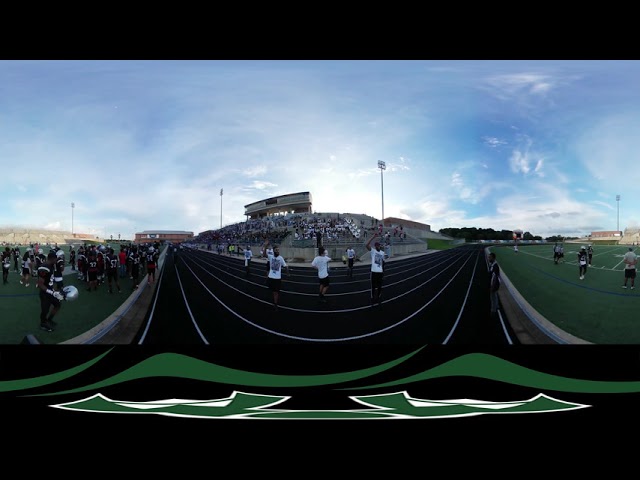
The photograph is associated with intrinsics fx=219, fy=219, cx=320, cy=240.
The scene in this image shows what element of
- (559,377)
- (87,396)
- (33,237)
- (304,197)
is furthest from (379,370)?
(33,237)

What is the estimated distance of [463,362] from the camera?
270 centimetres

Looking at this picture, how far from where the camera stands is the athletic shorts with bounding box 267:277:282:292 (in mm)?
3087

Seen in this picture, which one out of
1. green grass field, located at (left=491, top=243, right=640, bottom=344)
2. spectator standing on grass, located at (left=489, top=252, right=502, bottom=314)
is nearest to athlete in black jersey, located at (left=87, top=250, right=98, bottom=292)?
spectator standing on grass, located at (left=489, top=252, right=502, bottom=314)

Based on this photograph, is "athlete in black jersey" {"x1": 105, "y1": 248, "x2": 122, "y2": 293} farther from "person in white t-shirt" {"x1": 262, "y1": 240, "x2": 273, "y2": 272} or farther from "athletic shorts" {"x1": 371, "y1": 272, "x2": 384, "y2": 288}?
"athletic shorts" {"x1": 371, "y1": 272, "x2": 384, "y2": 288}

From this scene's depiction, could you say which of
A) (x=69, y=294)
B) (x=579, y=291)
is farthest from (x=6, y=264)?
(x=579, y=291)

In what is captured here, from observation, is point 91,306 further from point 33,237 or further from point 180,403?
point 180,403

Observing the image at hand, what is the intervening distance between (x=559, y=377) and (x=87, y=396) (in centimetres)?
555

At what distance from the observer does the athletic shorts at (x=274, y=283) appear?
309 centimetres

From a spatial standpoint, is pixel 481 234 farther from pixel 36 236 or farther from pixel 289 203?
pixel 36 236

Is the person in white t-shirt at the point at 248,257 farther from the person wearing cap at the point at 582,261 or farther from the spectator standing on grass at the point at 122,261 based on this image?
the person wearing cap at the point at 582,261

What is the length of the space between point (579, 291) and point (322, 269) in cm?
424

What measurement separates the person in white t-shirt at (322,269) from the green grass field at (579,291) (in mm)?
2908

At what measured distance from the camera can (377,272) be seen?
10.2 ft

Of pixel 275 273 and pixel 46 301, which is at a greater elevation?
pixel 275 273
